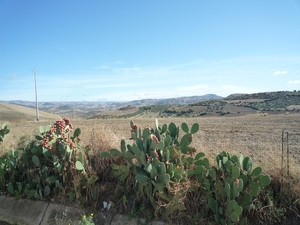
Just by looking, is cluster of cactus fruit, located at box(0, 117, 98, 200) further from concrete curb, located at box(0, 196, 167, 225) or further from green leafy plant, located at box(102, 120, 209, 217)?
green leafy plant, located at box(102, 120, 209, 217)

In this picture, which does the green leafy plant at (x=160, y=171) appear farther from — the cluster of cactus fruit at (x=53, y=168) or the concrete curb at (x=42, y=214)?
the cluster of cactus fruit at (x=53, y=168)

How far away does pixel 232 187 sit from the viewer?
11.3 feet

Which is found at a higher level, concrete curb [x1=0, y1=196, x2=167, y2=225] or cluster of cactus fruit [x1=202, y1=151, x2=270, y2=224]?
cluster of cactus fruit [x1=202, y1=151, x2=270, y2=224]

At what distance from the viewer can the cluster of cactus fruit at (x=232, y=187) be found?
11.1ft

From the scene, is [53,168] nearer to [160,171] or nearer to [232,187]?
[160,171]

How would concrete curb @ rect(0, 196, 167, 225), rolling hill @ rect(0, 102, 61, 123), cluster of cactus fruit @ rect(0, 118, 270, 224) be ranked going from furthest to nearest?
rolling hill @ rect(0, 102, 61, 123) → concrete curb @ rect(0, 196, 167, 225) → cluster of cactus fruit @ rect(0, 118, 270, 224)

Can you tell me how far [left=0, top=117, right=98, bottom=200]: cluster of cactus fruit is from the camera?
4535 mm

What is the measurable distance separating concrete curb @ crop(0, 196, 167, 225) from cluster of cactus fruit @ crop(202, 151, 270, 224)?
4.58 feet

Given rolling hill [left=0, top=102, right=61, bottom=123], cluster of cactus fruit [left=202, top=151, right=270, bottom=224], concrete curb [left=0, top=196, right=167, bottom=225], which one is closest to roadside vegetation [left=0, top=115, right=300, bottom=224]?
cluster of cactus fruit [left=202, top=151, right=270, bottom=224]

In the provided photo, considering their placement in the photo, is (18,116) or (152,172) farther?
(18,116)

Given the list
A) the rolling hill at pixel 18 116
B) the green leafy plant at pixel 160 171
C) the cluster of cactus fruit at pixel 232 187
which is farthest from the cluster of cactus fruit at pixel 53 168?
the rolling hill at pixel 18 116

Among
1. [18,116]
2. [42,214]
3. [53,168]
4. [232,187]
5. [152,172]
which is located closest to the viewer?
[232,187]

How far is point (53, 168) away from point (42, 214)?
0.90m

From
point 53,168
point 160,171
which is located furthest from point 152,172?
point 53,168
